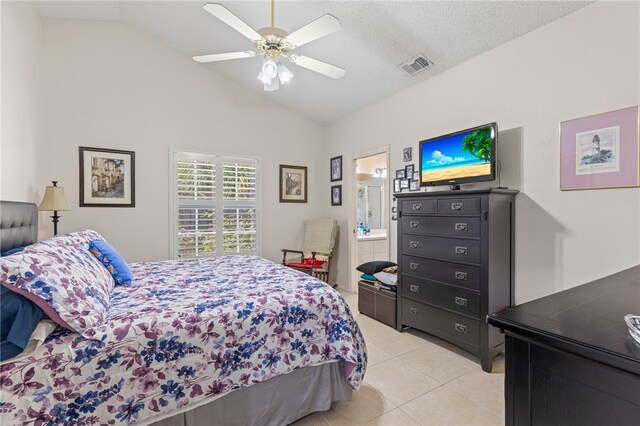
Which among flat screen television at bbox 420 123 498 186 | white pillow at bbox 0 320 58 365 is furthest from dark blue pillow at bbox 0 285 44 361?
flat screen television at bbox 420 123 498 186

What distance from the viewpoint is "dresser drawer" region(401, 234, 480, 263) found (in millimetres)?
2477

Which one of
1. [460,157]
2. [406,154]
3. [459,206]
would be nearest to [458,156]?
[460,157]

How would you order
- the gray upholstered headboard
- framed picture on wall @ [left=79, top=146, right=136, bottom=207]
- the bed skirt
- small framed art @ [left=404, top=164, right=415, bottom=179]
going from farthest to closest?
small framed art @ [left=404, top=164, right=415, bottom=179] < framed picture on wall @ [left=79, top=146, right=136, bottom=207] < the gray upholstered headboard < the bed skirt

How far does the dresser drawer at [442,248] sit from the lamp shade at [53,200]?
3384mm

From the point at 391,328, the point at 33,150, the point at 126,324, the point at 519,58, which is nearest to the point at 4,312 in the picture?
the point at 126,324

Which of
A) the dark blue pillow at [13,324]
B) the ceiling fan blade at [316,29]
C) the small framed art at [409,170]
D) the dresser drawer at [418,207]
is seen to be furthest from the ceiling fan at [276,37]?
the dark blue pillow at [13,324]

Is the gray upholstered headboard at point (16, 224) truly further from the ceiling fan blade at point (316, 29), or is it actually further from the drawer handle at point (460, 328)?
the drawer handle at point (460, 328)

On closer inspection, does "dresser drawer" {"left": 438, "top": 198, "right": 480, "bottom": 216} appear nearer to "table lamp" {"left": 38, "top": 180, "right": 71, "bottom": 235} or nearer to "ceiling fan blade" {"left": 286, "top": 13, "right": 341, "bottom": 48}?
"ceiling fan blade" {"left": 286, "top": 13, "right": 341, "bottom": 48}

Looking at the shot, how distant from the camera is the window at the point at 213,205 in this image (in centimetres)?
400

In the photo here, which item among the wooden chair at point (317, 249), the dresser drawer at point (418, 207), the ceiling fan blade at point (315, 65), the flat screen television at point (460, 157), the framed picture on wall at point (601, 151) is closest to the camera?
the framed picture on wall at point (601, 151)

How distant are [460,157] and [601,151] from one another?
0.98 meters

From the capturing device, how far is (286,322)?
5.49 ft

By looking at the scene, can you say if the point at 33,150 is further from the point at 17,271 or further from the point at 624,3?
the point at 624,3

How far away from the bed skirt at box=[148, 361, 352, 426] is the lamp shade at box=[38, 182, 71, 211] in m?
2.53
